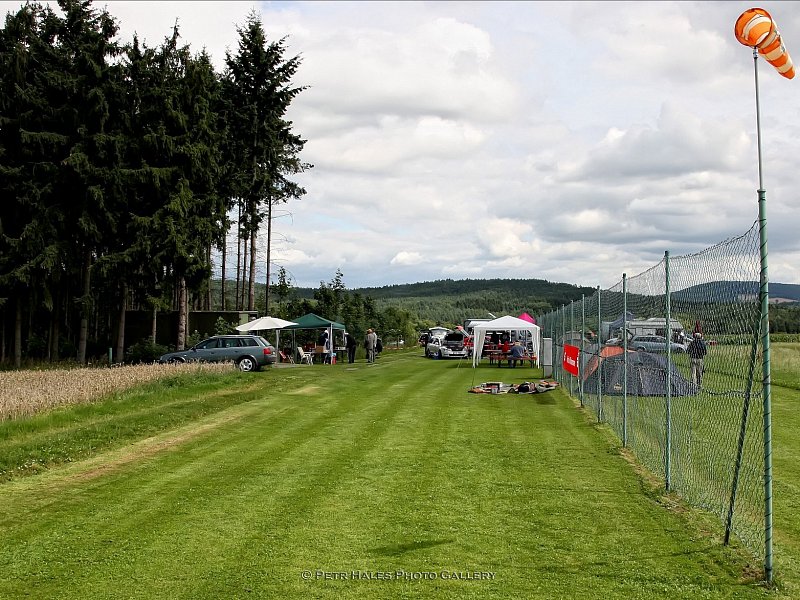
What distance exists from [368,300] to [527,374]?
26614 mm

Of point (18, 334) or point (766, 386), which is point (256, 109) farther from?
point (766, 386)

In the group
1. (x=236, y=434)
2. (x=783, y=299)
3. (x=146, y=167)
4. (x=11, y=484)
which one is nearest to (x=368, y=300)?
(x=146, y=167)

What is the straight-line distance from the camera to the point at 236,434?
13.6 metres

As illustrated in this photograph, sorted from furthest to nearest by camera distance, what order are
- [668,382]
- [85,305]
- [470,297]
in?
[470,297], [85,305], [668,382]

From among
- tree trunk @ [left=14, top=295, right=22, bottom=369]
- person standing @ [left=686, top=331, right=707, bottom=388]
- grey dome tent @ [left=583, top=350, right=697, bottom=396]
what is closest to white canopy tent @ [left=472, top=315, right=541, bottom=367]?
grey dome tent @ [left=583, top=350, right=697, bottom=396]

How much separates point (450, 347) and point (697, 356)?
37.7 m

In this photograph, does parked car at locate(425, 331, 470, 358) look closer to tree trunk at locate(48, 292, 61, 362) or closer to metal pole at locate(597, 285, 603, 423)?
tree trunk at locate(48, 292, 61, 362)

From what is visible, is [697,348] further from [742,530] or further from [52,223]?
[52,223]

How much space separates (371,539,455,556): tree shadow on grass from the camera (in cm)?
657

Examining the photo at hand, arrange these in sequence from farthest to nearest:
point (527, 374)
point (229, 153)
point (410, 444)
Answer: point (229, 153), point (527, 374), point (410, 444)

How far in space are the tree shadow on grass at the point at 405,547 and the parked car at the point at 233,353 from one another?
2465 cm

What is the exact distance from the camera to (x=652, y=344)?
10.1 metres

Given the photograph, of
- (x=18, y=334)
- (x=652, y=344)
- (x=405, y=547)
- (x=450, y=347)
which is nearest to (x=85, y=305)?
(x=18, y=334)

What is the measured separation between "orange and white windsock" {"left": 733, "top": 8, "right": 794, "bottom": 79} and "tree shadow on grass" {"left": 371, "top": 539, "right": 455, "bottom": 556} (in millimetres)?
5138
